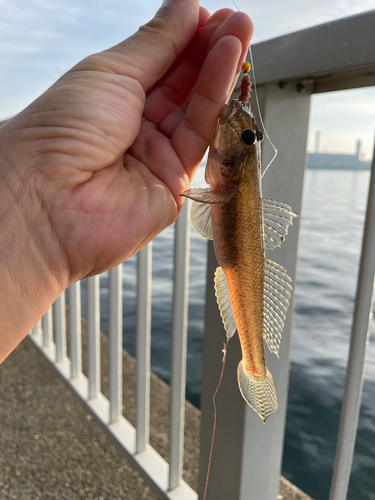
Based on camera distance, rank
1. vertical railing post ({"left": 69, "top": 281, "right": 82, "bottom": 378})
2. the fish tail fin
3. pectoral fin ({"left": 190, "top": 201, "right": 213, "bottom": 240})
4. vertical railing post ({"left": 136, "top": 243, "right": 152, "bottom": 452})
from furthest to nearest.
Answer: vertical railing post ({"left": 69, "top": 281, "right": 82, "bottom": 378})
vertical railing post ({"left": 136, "top": 243, "right": 152, "bottom": 452})
pectoral fin ({"left": 190, "top": 201, "right": 213, "bottom": 240})
the fish tail fin

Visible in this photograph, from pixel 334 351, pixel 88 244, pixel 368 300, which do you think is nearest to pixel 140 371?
pixel 88 244

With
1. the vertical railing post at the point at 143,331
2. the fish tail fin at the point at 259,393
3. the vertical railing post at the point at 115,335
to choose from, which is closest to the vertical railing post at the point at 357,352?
the fish tail fin at the point at 259,393

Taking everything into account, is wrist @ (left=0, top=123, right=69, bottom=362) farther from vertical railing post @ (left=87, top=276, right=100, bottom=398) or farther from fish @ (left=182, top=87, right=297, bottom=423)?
vertical railing post @ (left=87, top=276, right=100, bottom=398)

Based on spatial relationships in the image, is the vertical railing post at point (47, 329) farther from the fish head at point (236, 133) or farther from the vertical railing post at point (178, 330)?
the fish head at point (236, 133)

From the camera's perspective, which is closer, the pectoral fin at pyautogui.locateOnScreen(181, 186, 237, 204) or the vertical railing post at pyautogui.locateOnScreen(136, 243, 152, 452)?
the pectoral fin at pyautogui.locateOnScreen(181, 186, 237, 204)

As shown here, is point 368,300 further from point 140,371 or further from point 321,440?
point 321,440

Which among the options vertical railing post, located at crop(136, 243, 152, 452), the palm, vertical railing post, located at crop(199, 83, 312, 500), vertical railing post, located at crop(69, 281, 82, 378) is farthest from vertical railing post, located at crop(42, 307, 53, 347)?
the palm

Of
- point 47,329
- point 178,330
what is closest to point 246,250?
point 178,330

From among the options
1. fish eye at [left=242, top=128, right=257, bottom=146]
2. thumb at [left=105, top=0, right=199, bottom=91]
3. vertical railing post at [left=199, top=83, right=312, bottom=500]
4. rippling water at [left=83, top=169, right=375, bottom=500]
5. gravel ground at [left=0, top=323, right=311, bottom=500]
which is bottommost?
gravel ground at [left=0, top=323, right=311, bottom=500]

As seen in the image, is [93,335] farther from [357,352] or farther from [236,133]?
[236,133]

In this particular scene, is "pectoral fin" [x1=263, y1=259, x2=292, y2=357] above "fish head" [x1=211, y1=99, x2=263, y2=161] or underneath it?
underneath
